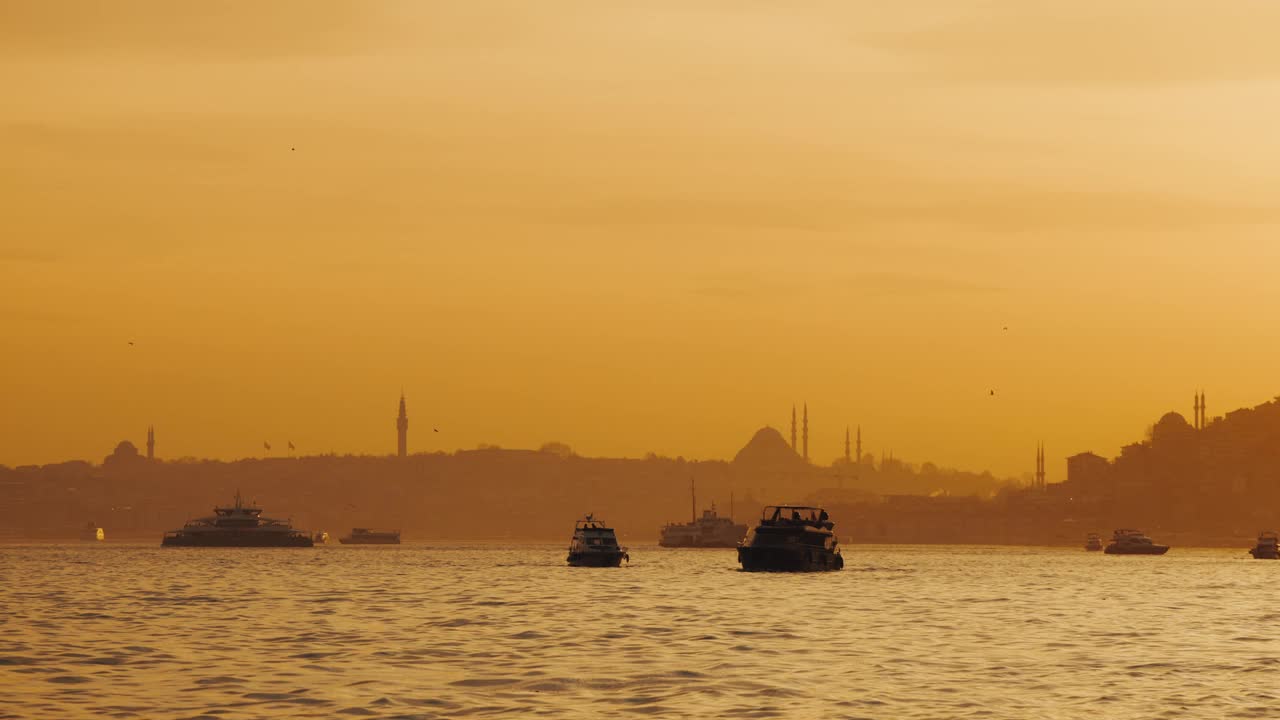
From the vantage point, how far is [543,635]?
276ft

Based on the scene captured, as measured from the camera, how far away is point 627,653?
73.8m

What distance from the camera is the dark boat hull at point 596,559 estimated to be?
192750 millimetres

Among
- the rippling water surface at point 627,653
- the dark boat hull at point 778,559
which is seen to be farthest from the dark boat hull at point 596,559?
the rippling water surface at point 627,653

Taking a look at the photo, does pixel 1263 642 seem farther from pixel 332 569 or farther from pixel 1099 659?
pixel 332 569

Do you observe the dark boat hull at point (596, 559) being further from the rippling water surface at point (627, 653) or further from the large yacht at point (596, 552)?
the rippling water surface at point (627, 653)

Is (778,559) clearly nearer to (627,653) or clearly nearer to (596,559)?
(596,559)

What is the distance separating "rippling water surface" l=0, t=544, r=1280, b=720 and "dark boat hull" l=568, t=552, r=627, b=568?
53491 mm

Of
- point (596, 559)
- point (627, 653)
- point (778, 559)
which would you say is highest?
point (778, 559)

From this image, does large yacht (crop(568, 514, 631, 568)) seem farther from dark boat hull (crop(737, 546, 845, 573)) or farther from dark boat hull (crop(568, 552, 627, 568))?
dark boat hull (crop(737, 546, 845, 573))

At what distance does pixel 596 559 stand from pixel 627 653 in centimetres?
11950

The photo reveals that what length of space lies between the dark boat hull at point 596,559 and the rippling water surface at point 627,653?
53491mm

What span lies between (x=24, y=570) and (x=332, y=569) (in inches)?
1149

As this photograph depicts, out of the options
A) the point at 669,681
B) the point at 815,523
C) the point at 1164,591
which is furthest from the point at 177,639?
the point at 815,523

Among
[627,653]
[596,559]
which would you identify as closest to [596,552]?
[596,559]
